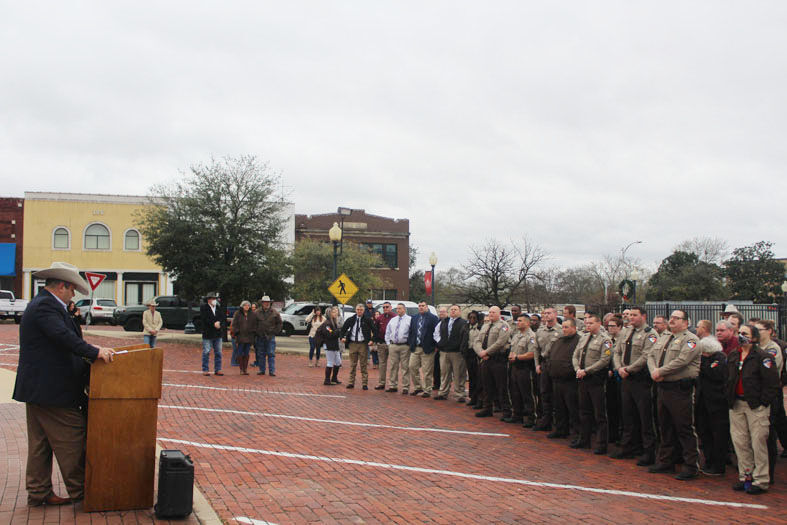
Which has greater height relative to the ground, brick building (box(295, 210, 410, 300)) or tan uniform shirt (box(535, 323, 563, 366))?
brick building (box(295, 210, 410, 300))

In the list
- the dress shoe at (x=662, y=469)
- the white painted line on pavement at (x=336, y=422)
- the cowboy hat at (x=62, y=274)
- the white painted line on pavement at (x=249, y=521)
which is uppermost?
the cowboy hat at (x=62, y=274)

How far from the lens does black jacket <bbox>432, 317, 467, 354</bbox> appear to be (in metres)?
13.7

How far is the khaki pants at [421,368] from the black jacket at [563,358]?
4310 millimetres

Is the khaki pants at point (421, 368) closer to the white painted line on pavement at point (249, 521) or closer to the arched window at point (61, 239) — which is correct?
the white painted line on pavement at point (249, 521)

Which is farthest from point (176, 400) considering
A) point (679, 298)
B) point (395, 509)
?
point (679, 298)

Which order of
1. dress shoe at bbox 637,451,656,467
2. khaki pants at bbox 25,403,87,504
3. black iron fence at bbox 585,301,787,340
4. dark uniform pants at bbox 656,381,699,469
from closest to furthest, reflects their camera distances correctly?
khaki pants at bbox 25,403,87,504
dark uniform pants at bbox 656,381,699,469
dress shoe at bbox 637,451,656,467
black iron fence at bbox 585,301,787,340

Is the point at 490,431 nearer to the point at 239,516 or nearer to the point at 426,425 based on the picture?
the point at 426,425

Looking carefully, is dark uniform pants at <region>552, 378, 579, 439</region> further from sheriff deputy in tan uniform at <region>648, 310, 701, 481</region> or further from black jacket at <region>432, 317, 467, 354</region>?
black jacket at <region>432, 317, 467, 354</region>

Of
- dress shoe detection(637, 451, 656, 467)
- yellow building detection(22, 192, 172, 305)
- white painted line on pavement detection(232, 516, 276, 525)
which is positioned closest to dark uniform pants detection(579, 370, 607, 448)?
dress shoe detection(637, 451, 656, 467)

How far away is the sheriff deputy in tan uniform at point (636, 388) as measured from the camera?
900cm

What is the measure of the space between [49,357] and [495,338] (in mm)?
8284

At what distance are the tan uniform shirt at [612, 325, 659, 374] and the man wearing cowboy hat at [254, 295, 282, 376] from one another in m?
9.74

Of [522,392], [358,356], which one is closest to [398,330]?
[358,356]

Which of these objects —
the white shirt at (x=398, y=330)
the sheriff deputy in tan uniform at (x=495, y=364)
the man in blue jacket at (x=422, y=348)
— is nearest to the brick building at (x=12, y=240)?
the white shirt at (x=398, y=330)
